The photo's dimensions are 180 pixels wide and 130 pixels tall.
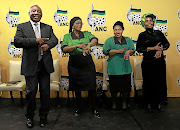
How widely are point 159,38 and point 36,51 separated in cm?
211

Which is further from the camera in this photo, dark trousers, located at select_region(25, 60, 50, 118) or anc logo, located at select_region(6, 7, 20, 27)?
anc logo, located at select_region(6, 7, 20, 27)

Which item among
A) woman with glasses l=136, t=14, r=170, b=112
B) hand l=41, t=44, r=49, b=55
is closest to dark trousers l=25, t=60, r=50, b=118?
hand l=41, t=44, r=49, b=55

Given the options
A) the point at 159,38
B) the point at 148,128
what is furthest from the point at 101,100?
the point at 159,38

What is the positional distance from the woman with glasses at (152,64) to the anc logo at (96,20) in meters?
1.18

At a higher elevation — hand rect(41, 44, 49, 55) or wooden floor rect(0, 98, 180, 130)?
hand rect(41, 44, 49, 55)

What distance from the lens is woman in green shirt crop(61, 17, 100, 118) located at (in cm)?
312

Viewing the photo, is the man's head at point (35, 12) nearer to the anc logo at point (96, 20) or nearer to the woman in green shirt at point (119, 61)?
the woman in green shirt at point (119, 61)

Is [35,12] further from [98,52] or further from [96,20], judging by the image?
[98,52]

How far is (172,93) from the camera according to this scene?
4559mm

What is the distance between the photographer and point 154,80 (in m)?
3.44

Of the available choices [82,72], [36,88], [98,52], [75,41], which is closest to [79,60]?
[82,72]

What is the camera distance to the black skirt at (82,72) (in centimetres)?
321

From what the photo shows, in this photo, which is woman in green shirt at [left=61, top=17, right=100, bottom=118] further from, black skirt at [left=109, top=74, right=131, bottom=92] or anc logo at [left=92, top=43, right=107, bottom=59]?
anc logo at [left=92, top=43, right=107, bottom=59]

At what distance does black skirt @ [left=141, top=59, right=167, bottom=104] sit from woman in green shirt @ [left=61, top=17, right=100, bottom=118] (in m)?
0.98
